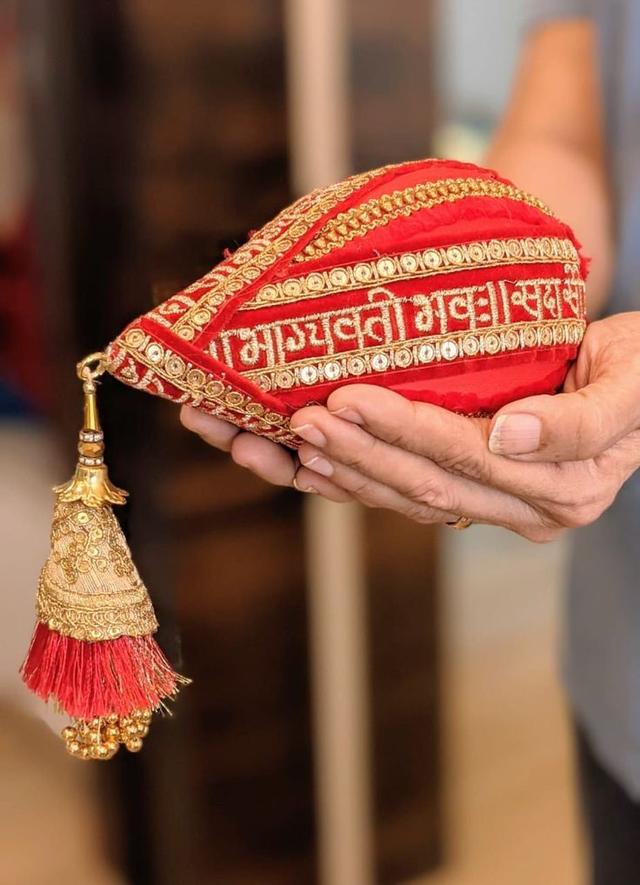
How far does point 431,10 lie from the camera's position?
1.00 metres

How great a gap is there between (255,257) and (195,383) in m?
0.06

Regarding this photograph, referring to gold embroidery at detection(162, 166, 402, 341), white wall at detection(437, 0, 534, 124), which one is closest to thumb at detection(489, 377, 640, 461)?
gold embroidery at detection(162, 166, 402, 341)

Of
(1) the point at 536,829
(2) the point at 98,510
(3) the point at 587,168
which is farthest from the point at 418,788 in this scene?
(2) the point at 98,510

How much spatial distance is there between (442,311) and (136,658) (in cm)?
19

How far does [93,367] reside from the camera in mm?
369

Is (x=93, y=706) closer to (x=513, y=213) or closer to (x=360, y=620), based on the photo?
(x=513, y=213)

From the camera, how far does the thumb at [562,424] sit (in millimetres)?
382

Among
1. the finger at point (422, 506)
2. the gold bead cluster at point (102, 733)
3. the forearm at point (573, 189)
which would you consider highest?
the forearm at point (573, 189)

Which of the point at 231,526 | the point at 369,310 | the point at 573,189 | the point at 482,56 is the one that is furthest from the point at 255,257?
the point at 482,56

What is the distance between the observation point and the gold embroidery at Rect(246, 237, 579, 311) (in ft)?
1.22

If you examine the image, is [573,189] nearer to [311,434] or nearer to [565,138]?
[565,138]

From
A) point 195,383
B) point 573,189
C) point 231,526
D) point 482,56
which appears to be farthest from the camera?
point 482,56

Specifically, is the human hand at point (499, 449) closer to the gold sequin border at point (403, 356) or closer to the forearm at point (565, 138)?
the gold sequin border at point (403, 356)

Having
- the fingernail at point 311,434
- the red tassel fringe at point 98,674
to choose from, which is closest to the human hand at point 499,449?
the fingernail at point 311,434
